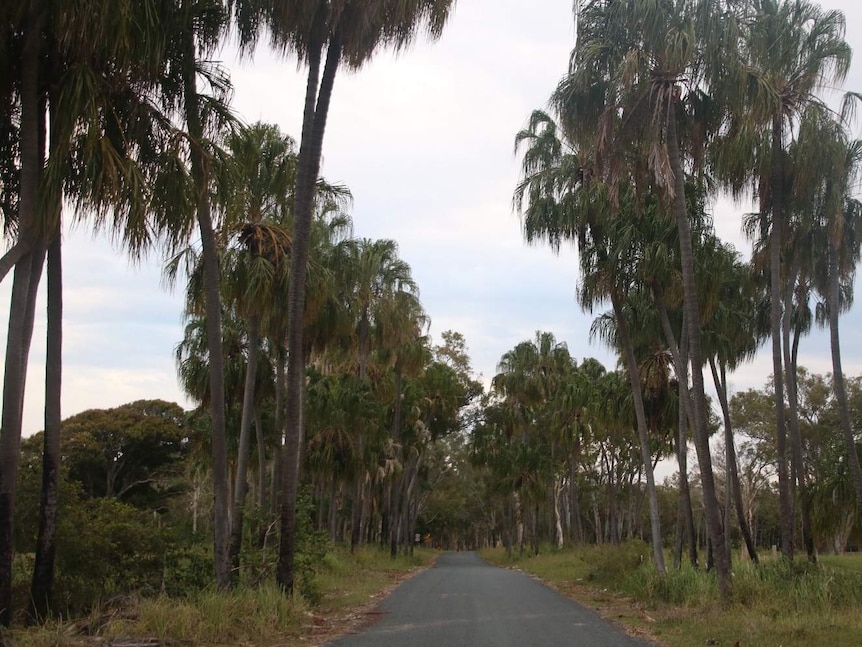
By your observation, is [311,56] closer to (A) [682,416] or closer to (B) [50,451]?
(B) [50,451]

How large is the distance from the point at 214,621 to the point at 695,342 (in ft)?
34.1

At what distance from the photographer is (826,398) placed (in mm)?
53031

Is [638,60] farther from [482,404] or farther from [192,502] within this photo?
[192,502]

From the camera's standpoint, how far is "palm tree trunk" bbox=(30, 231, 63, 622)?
38.0ft

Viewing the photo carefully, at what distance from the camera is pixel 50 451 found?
11836mm

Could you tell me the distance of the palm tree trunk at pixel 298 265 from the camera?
15.0 meters

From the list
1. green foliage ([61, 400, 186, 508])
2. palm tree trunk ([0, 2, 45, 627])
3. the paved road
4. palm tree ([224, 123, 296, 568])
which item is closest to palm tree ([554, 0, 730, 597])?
the paved road

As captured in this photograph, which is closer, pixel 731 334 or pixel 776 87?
pixel 776 87

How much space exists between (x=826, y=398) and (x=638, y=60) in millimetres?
44308

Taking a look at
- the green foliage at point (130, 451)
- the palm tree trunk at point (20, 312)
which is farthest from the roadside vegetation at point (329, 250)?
the green foliage at point (130, 451)

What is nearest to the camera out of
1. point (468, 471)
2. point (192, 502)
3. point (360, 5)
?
point (360, 5)

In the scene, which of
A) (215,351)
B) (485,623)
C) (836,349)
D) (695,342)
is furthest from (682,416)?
(215,351)

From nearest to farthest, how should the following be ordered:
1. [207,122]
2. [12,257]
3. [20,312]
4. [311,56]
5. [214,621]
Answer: [12,257] → [20,312] → [214,621] → [207,122] → [311,56]

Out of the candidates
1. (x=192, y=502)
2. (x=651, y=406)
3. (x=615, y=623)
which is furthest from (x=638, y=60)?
(x=192, y=502)
